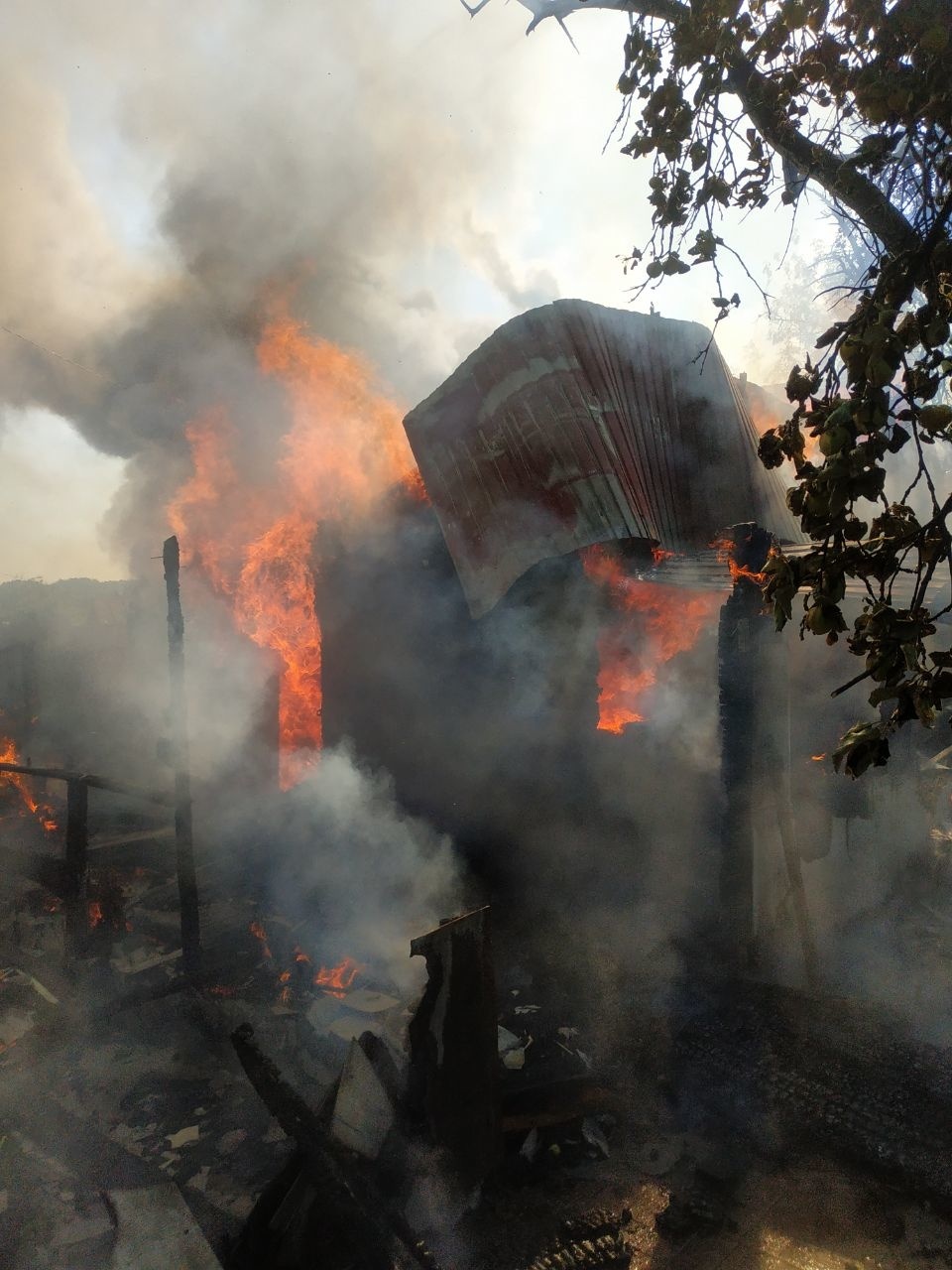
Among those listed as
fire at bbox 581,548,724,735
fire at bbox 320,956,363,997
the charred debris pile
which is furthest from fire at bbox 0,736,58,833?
fire at bbox 581,548,724,735

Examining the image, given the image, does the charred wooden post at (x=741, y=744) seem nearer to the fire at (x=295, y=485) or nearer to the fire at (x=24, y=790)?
the fire at (x=295, y=485)

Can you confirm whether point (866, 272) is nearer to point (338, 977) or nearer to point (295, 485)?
point (338, 977)

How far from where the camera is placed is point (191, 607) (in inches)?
830

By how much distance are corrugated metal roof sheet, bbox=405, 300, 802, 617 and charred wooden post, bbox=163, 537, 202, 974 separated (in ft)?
11.3

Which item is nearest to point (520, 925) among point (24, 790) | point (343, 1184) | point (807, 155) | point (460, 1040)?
point (460, 1040)

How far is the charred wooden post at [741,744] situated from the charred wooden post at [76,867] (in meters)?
6.97

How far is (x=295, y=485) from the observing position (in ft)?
41.4

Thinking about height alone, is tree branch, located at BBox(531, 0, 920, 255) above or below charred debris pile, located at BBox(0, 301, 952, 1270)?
above

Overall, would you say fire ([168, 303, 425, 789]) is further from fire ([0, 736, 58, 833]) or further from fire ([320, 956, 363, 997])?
fire ([0, 736, 58, 833])

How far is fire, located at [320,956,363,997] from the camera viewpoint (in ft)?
27.2

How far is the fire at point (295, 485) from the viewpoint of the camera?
11734 millimetres

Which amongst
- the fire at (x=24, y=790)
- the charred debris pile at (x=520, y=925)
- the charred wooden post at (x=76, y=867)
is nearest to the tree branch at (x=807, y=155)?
the charred debris pile at (x=520, y=925)

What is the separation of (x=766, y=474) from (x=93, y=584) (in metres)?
25.7

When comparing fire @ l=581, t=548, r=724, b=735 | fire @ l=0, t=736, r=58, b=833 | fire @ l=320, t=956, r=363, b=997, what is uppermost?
fire @ l=581, t=548, r=724, b=735
